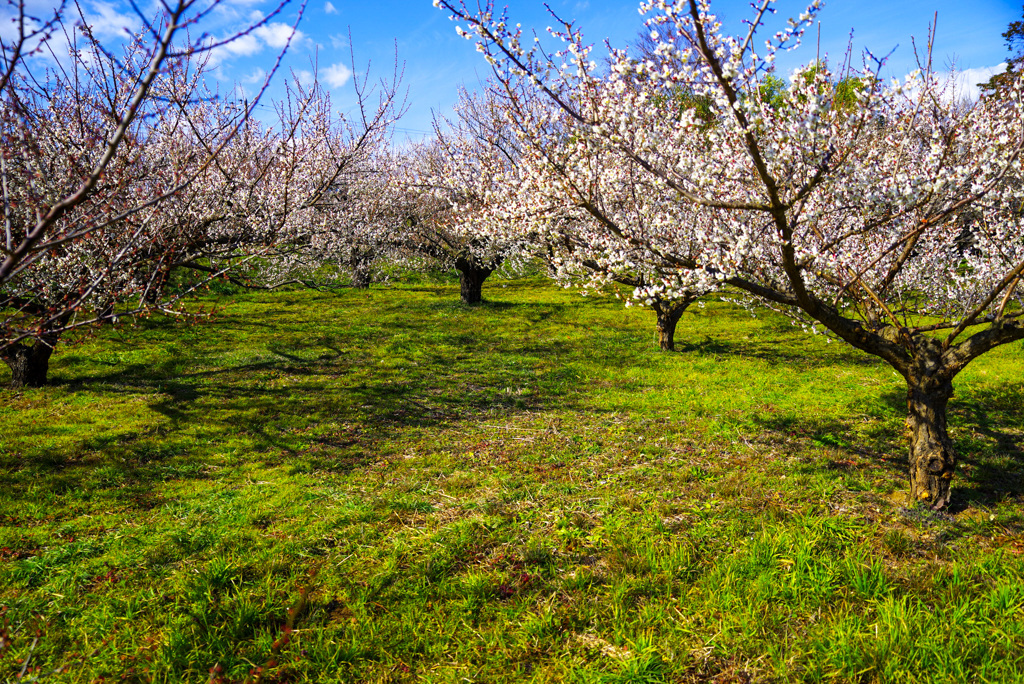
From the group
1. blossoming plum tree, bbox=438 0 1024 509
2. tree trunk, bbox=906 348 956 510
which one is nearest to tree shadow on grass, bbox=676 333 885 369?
blossoming plum tree, bbox=438 0 1024 509

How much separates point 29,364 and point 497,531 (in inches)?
426

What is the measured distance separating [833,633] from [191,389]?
1168 centimetres

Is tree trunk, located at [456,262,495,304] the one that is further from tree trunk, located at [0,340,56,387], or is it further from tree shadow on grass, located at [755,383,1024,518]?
tree shadow on grass, located at [755,383,1024,518]

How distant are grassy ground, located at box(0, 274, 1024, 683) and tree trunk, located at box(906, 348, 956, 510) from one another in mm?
313

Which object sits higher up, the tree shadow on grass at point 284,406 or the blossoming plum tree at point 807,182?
the blossoming plum tree at point 807,182

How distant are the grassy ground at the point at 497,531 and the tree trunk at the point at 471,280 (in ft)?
30.6

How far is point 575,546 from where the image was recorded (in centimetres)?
569

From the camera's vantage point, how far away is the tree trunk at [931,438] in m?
6.36

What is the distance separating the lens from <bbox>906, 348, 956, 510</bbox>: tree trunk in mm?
6359

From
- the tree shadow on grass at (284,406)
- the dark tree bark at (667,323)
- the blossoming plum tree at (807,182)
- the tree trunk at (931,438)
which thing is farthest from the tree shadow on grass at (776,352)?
the tree trunk at (931,438)

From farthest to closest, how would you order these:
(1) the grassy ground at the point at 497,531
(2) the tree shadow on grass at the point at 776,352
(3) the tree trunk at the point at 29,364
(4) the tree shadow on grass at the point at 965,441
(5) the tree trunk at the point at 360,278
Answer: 1. (5) the tree trunk at the point at 360,278
2. (2) the tree shadow on grass at the point at 776,352
3. (3) the tree trunk at the point at 29,364
4. (4) the tree shadow on grass at the point at 965,441
5. (1) the grassy ground at the point at 497,531

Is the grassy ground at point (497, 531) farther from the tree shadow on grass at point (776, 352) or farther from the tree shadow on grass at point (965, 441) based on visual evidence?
the tree shadow on grass at point (776, 352)

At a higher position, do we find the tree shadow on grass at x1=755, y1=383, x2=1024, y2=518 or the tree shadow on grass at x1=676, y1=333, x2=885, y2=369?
the tree shadow on grass at x1=676, y1=333, x2=885, y2=369

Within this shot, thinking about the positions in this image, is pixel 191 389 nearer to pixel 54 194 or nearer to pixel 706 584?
pixel 54 194
